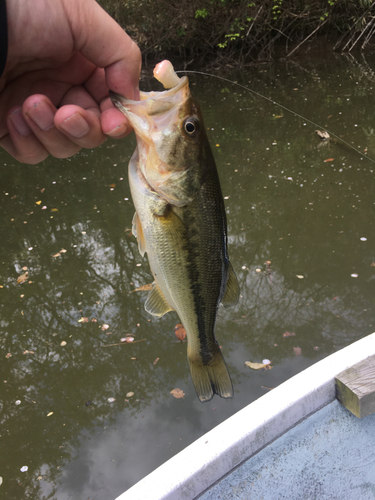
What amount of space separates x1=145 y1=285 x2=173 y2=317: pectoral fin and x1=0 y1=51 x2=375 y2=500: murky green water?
208 cm

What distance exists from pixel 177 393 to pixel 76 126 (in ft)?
8.97

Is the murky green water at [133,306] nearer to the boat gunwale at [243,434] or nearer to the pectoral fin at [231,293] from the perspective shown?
the boat gunwale at [243,434]

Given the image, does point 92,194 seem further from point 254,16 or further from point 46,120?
point 254,16

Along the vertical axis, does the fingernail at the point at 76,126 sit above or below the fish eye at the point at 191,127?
below

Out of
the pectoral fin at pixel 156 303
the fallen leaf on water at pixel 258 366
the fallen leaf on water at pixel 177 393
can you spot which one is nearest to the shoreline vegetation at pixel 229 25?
the fallen leaf on water at pixel 258 366

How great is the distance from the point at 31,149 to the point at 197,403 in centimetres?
260

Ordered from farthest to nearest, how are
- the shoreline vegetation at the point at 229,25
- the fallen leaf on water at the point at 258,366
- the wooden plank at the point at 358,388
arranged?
the shoreline vegetation at the point at 229,25 → the fallen leaf on water at the point at 258,366 → the wooden plank at the point at 358,388

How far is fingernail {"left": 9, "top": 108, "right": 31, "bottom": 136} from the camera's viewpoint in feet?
5.61

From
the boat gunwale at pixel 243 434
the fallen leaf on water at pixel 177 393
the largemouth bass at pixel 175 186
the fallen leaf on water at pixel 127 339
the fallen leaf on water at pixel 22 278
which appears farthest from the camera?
the fallen leaf on water at pixel 22 278

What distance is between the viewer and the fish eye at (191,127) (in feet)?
4.36

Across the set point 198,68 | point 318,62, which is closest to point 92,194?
point 198,68

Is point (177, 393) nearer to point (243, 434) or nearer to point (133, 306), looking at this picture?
point (133, 306)

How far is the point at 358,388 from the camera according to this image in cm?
228

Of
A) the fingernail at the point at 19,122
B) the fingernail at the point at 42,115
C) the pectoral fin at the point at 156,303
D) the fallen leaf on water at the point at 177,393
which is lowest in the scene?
the fallen leaf on water at the point at 177,393
